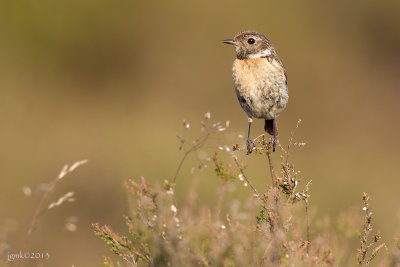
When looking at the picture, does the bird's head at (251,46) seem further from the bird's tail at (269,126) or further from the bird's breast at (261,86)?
the bird's tail at (269,126)

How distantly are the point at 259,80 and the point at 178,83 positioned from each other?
734 centimetres

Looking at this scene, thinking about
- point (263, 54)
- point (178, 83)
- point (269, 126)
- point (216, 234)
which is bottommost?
point (216, 234)

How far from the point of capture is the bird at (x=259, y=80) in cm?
534

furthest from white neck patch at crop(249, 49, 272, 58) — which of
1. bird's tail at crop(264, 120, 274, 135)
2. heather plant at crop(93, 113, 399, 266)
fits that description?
heather plant at crop(93, 113, 399, 266)

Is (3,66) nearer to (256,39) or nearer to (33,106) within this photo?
(33,106)

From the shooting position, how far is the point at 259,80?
17.5 feet

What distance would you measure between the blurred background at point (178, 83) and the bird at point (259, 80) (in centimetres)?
467

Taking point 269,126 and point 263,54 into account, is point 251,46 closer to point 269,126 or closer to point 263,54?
point 263,54

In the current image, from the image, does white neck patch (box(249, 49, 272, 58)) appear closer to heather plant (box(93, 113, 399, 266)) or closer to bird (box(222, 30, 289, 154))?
bird (box(222, 30, 289, 154))

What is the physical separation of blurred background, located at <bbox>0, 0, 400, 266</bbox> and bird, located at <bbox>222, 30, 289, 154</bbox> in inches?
184

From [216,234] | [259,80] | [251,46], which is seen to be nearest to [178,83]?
[251,46]

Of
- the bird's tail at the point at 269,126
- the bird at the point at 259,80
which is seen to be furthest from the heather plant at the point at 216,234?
the bird's tail at the point at 269,126

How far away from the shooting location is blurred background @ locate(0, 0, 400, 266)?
1103cm

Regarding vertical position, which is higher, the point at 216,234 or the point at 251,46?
the point at 251,46
